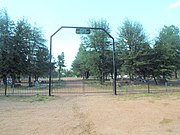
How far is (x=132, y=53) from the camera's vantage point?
3453 cm

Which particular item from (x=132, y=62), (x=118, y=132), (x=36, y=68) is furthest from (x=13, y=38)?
(x=118, y=132)

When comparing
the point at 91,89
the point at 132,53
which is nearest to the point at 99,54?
the point at 132,53

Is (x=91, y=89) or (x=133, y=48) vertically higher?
(x=133, y=48)

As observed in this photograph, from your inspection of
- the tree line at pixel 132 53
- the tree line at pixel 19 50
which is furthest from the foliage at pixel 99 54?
the tree line at pixel 19 50

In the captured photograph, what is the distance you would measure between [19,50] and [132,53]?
1519 centimetres

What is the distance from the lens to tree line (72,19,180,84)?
34.4 m

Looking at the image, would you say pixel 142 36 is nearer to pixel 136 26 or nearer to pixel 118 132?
pixel 136 26

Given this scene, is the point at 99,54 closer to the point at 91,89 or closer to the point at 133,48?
the point at 133,48

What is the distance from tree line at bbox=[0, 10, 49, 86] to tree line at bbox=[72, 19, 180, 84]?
6.84 metres

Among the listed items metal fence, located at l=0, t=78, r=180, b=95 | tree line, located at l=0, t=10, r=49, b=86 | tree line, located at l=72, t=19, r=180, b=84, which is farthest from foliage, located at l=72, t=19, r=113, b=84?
tree line, located at l=0, t=10, r=49, b=86

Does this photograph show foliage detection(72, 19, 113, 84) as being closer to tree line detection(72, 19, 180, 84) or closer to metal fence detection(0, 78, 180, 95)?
tree line detection(72, 19, 180, 84)

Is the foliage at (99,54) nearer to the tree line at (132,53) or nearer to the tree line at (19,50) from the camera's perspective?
the tree line at (132,53)

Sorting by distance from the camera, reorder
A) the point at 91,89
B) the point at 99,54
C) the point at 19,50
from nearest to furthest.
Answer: the point at 91,89
the point at 19,50
the point at 99,54

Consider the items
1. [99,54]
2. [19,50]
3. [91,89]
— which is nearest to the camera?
[91,89]
